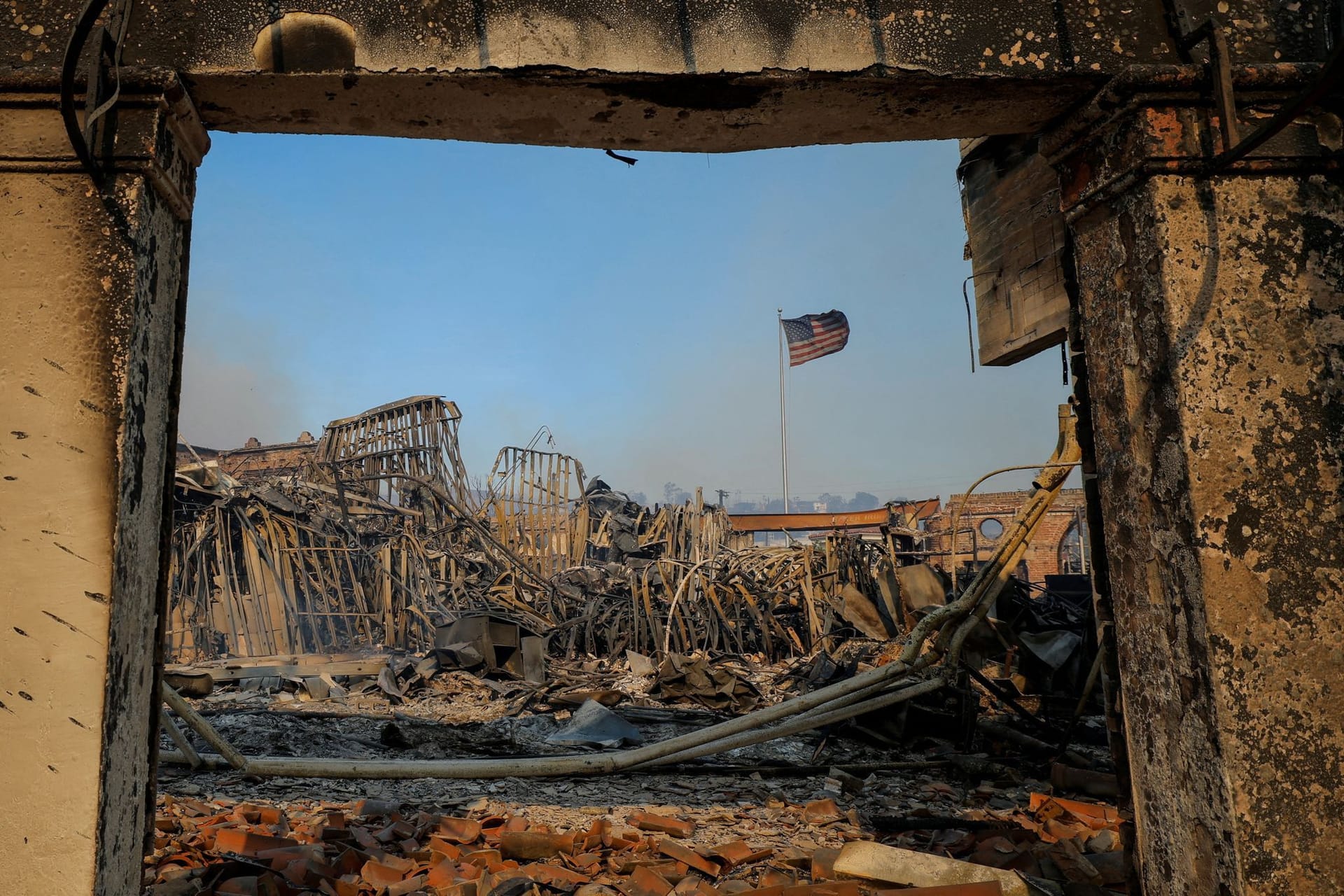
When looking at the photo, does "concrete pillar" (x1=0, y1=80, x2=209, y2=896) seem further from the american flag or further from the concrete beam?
the american flag

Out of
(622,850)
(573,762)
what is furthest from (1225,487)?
(573,762)

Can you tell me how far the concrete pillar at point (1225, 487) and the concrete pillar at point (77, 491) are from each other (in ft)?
10.1

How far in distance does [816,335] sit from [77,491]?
24508 mm

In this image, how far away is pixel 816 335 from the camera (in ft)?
84.2

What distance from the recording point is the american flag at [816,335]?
81.9ft

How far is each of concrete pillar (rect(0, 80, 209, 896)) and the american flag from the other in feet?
75.4

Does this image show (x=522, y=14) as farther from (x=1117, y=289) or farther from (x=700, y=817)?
(x=700, y=817)

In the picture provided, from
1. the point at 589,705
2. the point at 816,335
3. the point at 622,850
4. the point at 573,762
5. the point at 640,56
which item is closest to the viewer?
the point at 640,56

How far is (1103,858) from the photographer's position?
3.85m

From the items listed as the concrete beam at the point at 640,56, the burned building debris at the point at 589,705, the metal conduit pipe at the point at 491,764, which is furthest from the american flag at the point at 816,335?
the concrete beam at the point at 640,56

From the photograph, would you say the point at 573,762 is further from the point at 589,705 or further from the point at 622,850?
the point at 589,705

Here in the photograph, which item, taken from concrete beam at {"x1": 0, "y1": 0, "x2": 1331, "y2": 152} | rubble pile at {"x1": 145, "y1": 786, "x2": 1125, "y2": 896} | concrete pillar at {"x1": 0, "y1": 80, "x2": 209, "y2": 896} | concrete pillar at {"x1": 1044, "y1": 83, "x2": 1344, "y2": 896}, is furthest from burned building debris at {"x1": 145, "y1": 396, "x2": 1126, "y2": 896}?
concrete beam at {"x1": 0, "y1": 0, "x2": 1331, "y2": 152}

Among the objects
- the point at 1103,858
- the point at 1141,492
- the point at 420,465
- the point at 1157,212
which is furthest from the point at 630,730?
the point at 420,465

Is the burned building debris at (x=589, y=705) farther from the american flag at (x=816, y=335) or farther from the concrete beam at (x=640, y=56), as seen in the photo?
the american flag at (x=816, y=335)
